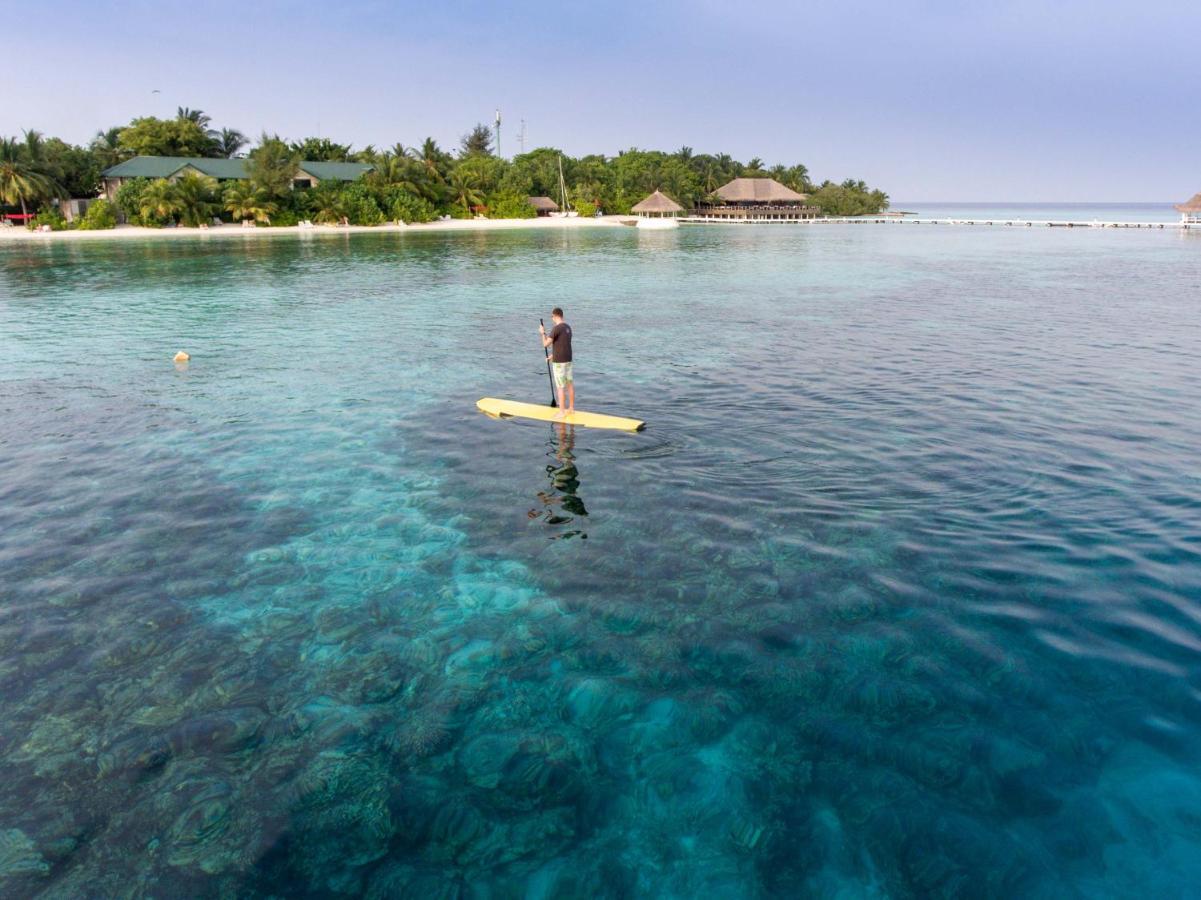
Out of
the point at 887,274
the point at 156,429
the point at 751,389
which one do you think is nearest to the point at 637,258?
the point at 887,274

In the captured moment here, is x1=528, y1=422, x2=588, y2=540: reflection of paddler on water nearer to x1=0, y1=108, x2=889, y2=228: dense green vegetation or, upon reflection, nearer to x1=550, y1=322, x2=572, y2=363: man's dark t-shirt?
x1=550, y1=322, x2=572, y2=363: man's dark t-shirt

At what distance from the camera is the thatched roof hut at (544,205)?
13956 centimetres

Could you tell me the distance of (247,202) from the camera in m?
95.6

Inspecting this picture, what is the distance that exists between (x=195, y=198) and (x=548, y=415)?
93221mm

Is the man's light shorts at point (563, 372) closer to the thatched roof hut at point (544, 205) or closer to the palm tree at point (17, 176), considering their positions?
the palm tree at point (17, 176)

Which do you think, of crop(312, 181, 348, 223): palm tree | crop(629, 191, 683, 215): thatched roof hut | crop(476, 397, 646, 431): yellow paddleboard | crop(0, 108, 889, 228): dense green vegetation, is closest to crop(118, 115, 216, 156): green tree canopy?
crop(0, 108, 889, 228): dense green vegetation

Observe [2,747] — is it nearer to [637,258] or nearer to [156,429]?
[156,429]

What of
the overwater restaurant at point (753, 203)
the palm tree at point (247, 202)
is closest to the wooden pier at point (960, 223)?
the overwater restaurant at point (753, 203)

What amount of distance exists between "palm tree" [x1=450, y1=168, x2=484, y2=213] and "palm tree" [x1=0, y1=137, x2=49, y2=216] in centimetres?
5464

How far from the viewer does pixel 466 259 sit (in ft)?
215

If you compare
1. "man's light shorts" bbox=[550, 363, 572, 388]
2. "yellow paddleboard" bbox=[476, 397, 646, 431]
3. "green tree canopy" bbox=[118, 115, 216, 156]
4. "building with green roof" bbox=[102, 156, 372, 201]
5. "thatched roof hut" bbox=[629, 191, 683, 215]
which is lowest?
"yellow paddleboard" bbox=[476, 397, 646, 431]

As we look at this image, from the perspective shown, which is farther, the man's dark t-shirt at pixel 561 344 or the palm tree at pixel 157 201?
the palm tree at pixel 157 201

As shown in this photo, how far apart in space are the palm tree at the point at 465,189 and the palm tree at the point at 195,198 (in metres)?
37.8

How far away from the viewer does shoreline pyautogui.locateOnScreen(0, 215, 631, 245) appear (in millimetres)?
86294
